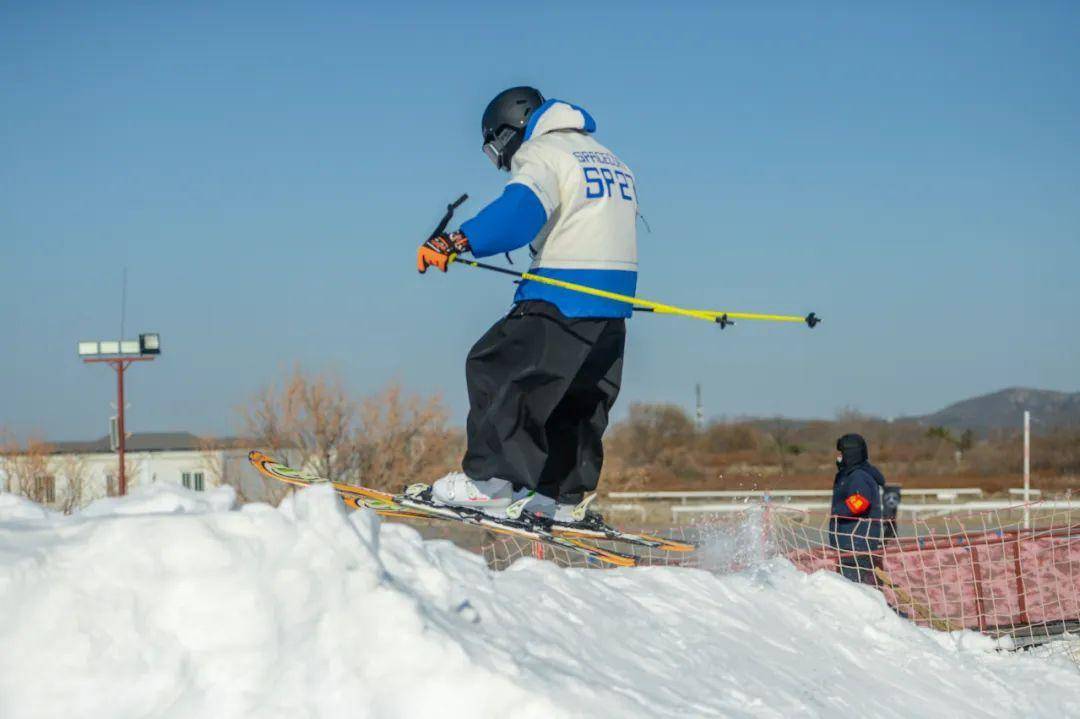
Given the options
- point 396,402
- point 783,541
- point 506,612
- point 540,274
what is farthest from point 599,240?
point 396,402

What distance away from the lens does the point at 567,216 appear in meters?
5.14

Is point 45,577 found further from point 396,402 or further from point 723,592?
point 396,402

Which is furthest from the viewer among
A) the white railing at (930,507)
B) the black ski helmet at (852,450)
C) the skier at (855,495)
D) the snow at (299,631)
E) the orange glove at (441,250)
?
the black ski helmet at (852,450)

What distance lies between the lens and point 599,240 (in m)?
5.18

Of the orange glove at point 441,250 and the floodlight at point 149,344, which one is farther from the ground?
the floodlight at point 149,344

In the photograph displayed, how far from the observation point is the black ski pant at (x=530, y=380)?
17.0 feet

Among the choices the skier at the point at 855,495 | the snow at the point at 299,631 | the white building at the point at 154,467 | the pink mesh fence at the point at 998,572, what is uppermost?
the snow at the point at 299,631

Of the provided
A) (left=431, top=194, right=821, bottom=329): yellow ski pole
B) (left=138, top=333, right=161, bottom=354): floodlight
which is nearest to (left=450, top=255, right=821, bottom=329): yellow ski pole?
(left=431, top=194, right=821, bottom=329): yellow ski pole

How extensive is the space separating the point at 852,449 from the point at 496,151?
13.3 ft

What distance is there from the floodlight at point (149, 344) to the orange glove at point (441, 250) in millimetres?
26481

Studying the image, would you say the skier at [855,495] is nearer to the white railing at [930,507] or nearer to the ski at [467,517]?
the white railing at [930,507]

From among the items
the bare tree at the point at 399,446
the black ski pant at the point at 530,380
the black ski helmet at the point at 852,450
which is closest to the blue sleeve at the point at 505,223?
the black ski pant at the point at 530,380

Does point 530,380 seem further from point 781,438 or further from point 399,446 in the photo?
point 781,438

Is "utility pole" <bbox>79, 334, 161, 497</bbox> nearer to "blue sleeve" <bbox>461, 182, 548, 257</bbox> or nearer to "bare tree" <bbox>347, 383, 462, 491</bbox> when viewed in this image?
"bare tree" <bbox>347, 383, 462, 491</bbox>
